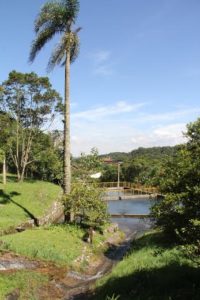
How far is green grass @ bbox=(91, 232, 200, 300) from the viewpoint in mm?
10875

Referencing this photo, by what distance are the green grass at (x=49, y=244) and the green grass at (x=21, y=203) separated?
10.4 ft

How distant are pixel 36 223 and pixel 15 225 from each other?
4.41 meters

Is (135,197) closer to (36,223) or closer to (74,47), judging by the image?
(36,223)

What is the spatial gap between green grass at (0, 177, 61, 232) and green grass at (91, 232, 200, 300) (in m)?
9.52

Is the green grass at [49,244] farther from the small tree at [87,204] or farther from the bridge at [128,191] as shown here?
the bridge at [128,191]

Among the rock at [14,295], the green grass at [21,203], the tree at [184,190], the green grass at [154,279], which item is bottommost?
the rock at [14,295]

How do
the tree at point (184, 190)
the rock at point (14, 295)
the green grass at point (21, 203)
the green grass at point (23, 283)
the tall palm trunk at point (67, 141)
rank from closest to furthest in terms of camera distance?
the tree at point (184, 190)
the rock at point (14, 295)
the green grass at point (23, 283)
the tall palm trunk at point (67, 141)
the green grass at point (21, 203)

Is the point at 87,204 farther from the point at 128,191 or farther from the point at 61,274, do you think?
the point at 128,191

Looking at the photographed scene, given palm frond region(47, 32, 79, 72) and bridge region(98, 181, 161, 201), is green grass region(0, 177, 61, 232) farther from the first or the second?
bridge region(98, 181, 161, 201)

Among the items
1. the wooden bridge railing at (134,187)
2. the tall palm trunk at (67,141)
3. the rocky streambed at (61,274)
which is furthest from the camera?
the wooden bridge railing at (134,187)

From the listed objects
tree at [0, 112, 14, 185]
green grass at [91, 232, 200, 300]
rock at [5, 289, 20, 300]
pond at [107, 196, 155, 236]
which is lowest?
pond at [107, 196, 155, 236]

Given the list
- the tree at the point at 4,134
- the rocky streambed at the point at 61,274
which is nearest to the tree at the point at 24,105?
the tree at the point at 4,134

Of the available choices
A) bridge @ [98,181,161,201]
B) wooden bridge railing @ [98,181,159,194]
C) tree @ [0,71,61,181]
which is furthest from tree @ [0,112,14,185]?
wooden bridge railing @ [98,181,159,194]

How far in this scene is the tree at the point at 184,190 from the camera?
9.03 metres
